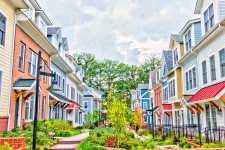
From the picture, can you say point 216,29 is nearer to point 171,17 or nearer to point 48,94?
point 171,17

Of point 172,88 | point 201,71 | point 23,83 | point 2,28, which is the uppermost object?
point 2,28

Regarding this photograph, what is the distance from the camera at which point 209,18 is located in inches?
638

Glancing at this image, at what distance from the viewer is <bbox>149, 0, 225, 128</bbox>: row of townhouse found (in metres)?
14.1

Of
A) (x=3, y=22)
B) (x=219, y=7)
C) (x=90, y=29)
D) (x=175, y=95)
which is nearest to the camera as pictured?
(x=3, y=22)

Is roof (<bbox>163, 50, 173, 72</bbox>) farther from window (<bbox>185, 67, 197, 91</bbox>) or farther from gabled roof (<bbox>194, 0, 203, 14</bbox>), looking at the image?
gabled roof (<bbox>194, 0, 203, 14</bbox>)

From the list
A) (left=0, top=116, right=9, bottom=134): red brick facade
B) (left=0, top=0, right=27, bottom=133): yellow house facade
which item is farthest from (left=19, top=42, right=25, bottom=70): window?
(left=0, top=116, right=9, bottom=134): red brick facade

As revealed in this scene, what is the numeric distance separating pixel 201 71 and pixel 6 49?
→ 13138mm

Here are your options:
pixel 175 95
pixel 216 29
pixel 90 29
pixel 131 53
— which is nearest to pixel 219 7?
pixel 216 29

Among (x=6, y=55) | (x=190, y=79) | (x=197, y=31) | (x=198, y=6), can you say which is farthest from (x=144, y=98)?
(x=6, y=55)

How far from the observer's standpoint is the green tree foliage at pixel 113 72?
2677 inches

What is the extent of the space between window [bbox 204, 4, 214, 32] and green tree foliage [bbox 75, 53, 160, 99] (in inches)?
1995

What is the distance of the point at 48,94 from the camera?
19969mm

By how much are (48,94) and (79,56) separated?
1912 inches

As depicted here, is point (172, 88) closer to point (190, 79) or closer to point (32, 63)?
point (190, 79)
